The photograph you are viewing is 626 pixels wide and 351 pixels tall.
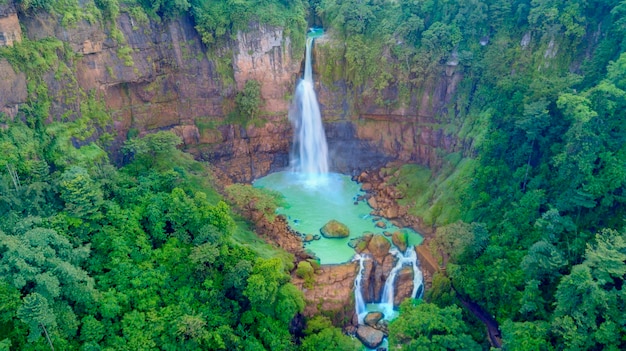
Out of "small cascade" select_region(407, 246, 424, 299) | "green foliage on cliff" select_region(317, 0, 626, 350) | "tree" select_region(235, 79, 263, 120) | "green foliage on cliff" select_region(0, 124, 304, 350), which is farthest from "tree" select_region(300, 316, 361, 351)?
"tree" select_region(235, 79, 263, 120)

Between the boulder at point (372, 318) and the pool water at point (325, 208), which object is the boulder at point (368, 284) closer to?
the boulder at point (372, 318)

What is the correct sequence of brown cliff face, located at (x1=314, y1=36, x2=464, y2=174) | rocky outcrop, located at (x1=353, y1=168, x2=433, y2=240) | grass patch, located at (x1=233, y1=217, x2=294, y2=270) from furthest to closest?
brown cliff face, located at (x1=314, y1=36, x2=464, y2=174)
rocky outcrop, located at (x1=353, y1=168, x2=433, y2=240)
grass patch, located at (x1=233, y1=217, x2=294, y2=270)

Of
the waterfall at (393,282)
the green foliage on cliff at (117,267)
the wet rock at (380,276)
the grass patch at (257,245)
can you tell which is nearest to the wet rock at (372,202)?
the waterfall at (393,282)

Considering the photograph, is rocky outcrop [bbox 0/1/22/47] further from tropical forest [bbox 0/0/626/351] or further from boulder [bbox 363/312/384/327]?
boulder [bbox 363/312/384/327]

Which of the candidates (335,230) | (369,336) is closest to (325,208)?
(335,230)

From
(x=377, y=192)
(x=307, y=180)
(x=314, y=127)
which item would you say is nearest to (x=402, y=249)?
(x=377, y=192)

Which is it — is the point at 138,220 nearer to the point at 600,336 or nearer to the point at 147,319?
the point at 147,319
